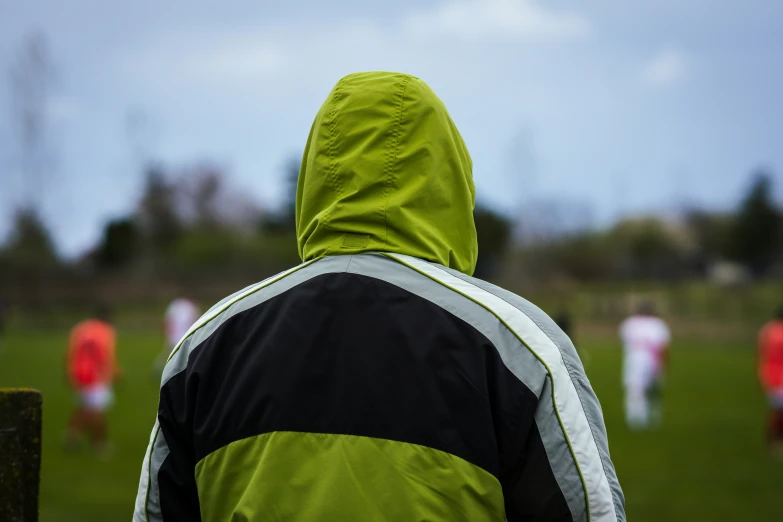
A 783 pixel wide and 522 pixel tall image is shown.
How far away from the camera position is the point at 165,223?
6994 cm

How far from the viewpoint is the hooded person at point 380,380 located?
156 cm

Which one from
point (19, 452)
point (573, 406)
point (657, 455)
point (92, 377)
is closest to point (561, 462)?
point (573, 406)

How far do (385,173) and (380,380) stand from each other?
43 cm

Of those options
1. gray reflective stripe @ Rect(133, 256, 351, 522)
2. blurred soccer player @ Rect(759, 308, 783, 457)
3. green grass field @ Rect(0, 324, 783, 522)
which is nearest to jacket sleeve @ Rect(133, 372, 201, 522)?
gray reflective stripe @ Rect(133, 256, 351, 522)

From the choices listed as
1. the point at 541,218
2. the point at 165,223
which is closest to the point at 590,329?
the point at 541,218

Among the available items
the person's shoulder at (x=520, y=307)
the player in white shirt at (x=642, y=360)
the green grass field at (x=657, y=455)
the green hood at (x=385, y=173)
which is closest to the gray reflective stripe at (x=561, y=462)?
the person's shoulder at (x=520, y=307)

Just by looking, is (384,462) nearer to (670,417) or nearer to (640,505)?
(640,505)

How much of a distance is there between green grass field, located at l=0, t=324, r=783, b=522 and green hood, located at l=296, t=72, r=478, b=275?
6829mm

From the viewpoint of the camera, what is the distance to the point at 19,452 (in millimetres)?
2086

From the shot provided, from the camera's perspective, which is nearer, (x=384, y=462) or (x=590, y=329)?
(x=384, y=462)

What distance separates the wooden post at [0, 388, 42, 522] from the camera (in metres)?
2.07

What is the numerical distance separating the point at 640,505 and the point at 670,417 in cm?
752

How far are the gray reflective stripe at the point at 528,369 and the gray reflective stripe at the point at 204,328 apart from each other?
183 mm

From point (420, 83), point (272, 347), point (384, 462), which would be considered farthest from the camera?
point (420, 83)
